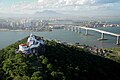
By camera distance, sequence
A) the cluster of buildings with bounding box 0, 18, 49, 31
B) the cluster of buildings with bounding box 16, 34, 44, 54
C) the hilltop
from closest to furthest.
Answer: the hilltop
the cluster of buildings with bounding box 16, 34, 44, 54
the cluster of buildings with bounding box 0, 18, 49, 31

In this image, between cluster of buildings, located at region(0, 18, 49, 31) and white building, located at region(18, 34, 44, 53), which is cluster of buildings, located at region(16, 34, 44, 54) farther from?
cluster of buildings, located at region(0, 18, 49, 31)

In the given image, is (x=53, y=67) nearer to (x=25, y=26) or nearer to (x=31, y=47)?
(x=31, y=47)

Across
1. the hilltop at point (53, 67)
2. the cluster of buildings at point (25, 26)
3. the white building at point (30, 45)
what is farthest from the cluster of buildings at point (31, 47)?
the cluster of buildings at point (25, 26)

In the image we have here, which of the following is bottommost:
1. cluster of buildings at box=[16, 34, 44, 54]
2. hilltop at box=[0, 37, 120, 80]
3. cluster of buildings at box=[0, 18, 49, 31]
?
cluster of buildings at box=[0, 18, 49, 31]

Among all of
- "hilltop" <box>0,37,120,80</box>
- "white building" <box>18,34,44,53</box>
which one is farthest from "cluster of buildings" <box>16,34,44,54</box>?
"hilltop" <box>0,37,120,80</box>

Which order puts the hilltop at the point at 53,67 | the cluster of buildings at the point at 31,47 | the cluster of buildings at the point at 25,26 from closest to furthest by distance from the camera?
the hilltop at the point at 53,67 → the cluster of buildings at the point at 31,47 → the cluster of buildings at the point at 25,26

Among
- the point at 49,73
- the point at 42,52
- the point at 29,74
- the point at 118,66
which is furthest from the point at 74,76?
the point at 118,66

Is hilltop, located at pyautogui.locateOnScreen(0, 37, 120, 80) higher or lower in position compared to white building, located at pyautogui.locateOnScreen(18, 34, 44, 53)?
lower

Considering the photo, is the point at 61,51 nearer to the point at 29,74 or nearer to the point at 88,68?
the point at 88,68

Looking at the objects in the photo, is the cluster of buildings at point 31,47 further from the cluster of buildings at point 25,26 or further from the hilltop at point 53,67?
the cluster of buildings at point 25,26
